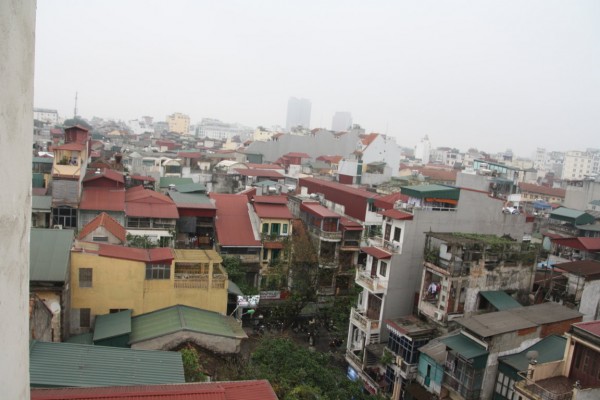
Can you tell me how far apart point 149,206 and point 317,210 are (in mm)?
12141

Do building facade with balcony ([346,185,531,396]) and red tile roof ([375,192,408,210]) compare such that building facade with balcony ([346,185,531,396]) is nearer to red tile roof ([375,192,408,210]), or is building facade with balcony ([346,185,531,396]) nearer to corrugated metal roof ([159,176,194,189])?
red tile roof ([375,192,408,210])

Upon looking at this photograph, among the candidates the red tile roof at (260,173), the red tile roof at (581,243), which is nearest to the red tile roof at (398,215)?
the red tile roof at (581,243)

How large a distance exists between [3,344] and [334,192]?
3823 cm

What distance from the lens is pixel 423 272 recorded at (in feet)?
79.0

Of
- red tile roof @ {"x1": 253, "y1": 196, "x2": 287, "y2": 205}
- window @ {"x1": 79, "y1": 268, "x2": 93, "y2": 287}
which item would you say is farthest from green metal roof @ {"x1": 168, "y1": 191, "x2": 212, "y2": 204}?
window @ {"x1": 79, "y1": 268, "x2": 93, "y2": 287}

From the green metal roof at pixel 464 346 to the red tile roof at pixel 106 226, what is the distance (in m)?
19.7

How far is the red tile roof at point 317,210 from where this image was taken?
110ft

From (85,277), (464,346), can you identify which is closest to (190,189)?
(85,277)

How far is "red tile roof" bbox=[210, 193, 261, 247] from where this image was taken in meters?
33.1

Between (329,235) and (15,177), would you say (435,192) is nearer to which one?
(329,235)

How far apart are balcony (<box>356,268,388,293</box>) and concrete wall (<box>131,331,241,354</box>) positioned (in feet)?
29.1

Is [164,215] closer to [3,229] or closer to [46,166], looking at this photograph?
[46,166]

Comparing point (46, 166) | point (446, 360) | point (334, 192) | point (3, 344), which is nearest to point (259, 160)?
point (334, 192)

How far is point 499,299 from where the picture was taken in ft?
75.7
